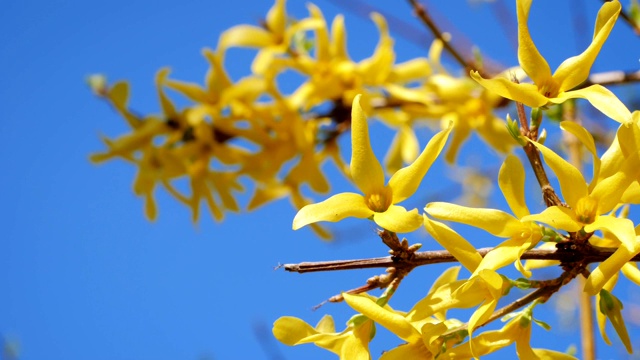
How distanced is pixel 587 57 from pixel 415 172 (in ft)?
1.08

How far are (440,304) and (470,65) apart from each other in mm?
1490

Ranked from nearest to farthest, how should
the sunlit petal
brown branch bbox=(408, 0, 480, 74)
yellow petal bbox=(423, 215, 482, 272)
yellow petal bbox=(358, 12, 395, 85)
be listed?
the sunlit petal, yellow petal bbox=(423, 215, 482, 272), brown branch bbox=(408, 0, 480, 74), yellow petal bbox=(358, 12, 395, 85)

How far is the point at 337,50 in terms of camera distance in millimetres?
2662

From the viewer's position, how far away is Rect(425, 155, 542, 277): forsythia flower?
993 mm

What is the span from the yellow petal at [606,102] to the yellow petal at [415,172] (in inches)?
7.5

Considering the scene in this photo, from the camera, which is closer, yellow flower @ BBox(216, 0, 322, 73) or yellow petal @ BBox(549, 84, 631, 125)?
yellow petal @ BBox(549, 84, 631, 125)

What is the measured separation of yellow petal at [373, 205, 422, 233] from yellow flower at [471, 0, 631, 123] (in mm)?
214

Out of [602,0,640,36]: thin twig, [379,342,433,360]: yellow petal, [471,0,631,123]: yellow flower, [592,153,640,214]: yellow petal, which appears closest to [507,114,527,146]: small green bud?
[471,0,631,123]: yellow flower

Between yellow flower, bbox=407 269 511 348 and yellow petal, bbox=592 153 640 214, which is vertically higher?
yellow petal, bbox=592 153 640 214

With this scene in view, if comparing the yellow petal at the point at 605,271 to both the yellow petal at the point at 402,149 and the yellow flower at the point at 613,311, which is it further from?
the yellow petal at the point at 402,149

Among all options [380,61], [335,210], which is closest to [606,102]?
[335,210]

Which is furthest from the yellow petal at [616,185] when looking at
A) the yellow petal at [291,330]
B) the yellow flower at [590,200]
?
the yellow petal at [291,330]

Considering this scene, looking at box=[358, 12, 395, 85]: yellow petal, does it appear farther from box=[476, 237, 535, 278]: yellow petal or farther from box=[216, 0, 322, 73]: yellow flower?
box=[476, 237, 535, 278]: yellow petal

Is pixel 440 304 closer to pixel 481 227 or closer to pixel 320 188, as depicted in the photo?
pixel 481 227
